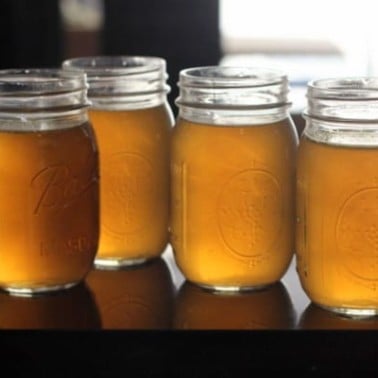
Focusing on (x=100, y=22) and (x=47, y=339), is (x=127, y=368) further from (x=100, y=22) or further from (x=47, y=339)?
(x=100, y=22)

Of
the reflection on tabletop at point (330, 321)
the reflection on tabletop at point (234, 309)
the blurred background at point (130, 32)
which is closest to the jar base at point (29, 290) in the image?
the reflection on tabletop at point (234, 309)

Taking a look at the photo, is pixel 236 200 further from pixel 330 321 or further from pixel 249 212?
pixel 330 321

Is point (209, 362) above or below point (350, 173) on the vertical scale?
below

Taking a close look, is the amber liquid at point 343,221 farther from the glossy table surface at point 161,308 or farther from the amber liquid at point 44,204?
the amber liquid at point 44,204

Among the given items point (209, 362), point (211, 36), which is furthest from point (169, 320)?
point (211, 36)

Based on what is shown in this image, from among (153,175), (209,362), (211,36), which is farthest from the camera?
(211,36)

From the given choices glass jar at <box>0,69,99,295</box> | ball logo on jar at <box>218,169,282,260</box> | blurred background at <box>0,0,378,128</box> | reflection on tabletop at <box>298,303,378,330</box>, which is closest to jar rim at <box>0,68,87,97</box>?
glass jar at <box>0,69,99,295</box>
